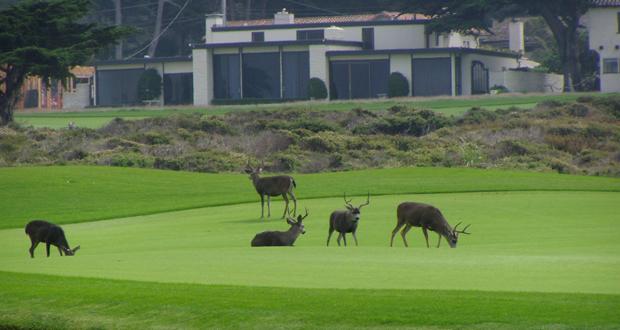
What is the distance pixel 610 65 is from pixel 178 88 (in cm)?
2750

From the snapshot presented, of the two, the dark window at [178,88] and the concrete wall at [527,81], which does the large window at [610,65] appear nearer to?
the concrete wall at [527,81]

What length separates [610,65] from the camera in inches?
3113

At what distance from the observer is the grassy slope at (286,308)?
43.5 feet

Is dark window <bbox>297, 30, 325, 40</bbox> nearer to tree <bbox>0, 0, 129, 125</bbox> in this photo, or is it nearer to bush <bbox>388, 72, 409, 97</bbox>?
bush <bbox>388, 72, 409, 97</bbox>

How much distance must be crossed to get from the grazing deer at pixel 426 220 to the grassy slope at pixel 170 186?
12217 millimetres

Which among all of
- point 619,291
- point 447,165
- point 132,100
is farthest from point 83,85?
point 619,291

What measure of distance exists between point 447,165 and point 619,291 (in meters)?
34.9

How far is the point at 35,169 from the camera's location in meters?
44.8

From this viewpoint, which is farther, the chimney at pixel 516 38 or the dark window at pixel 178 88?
the chimney at pixel 516 38

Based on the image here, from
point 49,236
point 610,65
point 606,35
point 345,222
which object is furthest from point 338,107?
point 49,236

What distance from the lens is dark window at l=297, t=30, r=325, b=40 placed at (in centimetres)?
8588

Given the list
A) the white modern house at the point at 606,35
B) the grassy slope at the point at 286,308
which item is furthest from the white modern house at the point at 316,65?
the grassy slope at the point at 286,308

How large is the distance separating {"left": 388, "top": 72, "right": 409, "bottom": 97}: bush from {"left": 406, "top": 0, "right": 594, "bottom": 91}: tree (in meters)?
5.18

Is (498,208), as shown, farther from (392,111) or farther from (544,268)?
(392,111)
